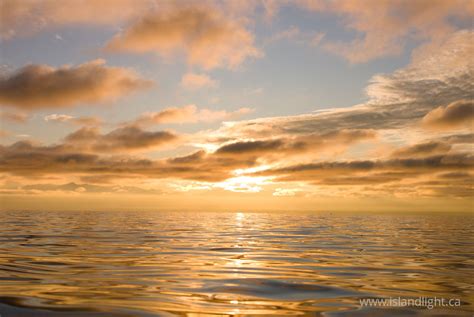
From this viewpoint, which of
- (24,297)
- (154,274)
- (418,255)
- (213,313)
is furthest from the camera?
(418,255)

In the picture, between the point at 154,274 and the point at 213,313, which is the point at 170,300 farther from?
the point at 154,274

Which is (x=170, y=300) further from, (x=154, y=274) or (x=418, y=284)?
(x=418, y=284)

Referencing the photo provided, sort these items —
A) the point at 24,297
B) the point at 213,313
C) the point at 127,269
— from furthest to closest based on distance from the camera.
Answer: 1. the point at 127,269
2. the point at 24,297
3. the point at 213,313

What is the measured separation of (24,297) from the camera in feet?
32.5

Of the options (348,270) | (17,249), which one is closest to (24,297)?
(348,270)

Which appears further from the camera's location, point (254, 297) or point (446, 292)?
point (446, 292)

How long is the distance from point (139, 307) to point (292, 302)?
3658 millimetres

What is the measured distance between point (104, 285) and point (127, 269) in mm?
3277

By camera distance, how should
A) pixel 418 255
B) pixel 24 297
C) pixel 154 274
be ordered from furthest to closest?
pixel 418 255 < pixel 154 274 < pixel 24 297

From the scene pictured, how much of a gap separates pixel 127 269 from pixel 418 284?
9.84 m

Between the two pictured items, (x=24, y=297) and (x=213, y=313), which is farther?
(x=24, y=297)

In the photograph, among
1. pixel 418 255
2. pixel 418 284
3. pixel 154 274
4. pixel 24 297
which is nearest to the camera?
pixel 24 297

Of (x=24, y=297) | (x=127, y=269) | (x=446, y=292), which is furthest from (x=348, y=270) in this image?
(x=24, y=297)

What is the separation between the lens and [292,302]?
397 inches
